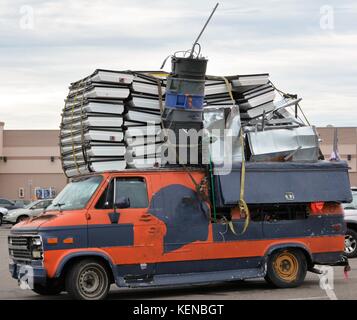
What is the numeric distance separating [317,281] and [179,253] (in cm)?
342

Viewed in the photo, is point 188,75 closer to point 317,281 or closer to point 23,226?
point 23,226

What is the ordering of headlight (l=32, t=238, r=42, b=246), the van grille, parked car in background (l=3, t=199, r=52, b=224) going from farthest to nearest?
parked car in background (l=3, t=199, r=52, b=224)
the van grille
headlight (l=32, t=238, r=42, b=246)

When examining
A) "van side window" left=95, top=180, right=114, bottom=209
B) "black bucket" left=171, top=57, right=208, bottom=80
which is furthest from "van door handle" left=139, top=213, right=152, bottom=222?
"black bucket" left=171, top=57, right=208, bottom=80

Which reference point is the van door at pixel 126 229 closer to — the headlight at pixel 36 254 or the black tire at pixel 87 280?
the black tire at pixel 87 280

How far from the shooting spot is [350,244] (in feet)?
61.4

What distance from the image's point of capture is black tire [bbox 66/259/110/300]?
11359mm

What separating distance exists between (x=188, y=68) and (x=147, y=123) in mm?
1290

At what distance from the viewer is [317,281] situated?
14.3 meters

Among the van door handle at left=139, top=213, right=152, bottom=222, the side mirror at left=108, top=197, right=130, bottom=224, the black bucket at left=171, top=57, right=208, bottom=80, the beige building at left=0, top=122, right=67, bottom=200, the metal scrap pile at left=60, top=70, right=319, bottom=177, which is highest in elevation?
the beige building at left=0, top=122, right=67, bottom=200

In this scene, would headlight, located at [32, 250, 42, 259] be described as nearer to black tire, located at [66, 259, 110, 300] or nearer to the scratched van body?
the scratched van body

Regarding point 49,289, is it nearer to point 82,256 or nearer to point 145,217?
point 82,256

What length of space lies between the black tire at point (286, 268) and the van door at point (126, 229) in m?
2.24

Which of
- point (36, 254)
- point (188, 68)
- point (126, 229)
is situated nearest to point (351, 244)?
point (188, 68)
